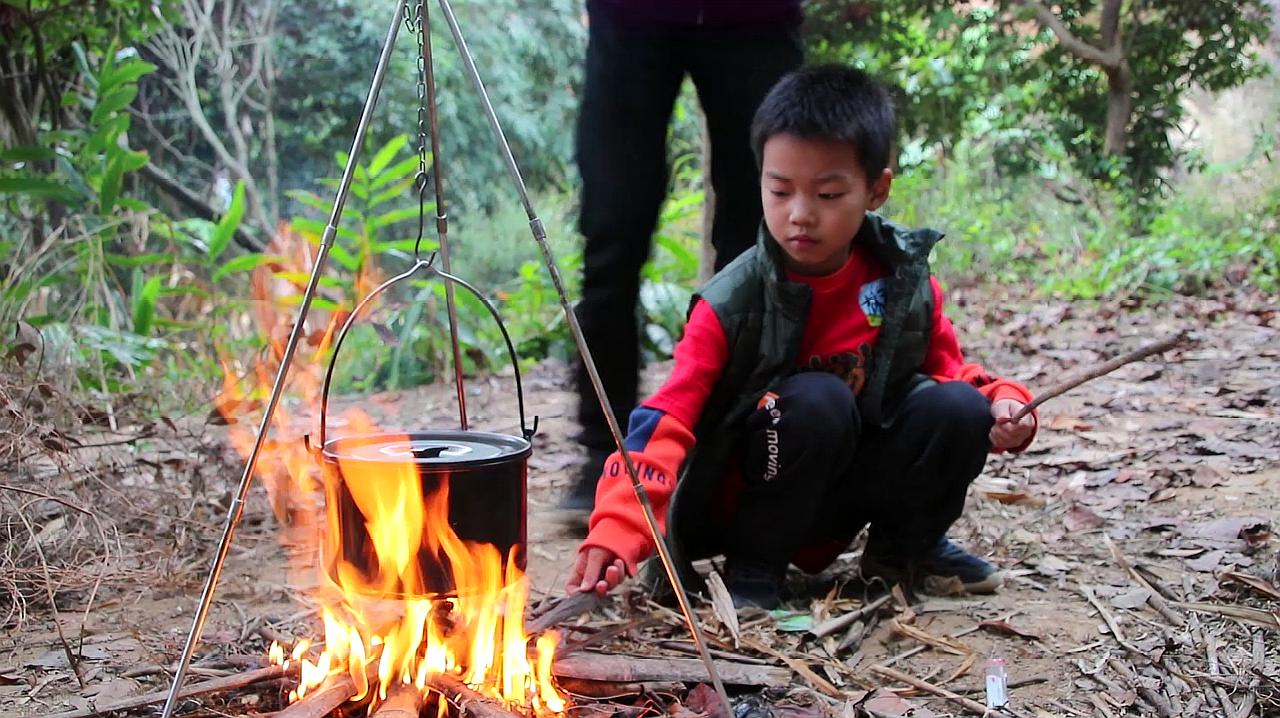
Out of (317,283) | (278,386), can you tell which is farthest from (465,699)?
(317,283)

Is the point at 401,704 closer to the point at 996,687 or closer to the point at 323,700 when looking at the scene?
the point at 323,700

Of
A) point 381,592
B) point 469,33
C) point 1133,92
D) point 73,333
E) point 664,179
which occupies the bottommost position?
point 381,592

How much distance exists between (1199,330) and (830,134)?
379 cm

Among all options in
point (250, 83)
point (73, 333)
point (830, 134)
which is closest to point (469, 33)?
point (250, 83)

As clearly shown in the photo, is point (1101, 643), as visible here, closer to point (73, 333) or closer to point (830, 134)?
point (830, 134)

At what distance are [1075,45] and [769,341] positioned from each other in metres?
5.43

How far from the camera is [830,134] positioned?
2160 millimetres

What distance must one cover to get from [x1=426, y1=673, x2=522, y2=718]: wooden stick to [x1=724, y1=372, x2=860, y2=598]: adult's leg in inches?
30.9

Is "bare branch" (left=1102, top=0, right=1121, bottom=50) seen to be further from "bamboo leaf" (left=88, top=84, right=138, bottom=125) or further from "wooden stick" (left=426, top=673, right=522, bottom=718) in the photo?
"wooden stick" (left=426, top=673, right=522, bottom=718)

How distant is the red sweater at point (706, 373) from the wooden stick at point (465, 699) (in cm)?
32

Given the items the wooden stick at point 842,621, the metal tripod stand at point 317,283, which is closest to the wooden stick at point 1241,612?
the wooden stick at point 842,621

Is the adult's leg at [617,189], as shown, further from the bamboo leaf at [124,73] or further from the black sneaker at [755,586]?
the bamboo leaf at [124,73]

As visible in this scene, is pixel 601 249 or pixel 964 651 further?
pixel 601 249

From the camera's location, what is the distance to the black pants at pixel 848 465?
2162 millimetres
